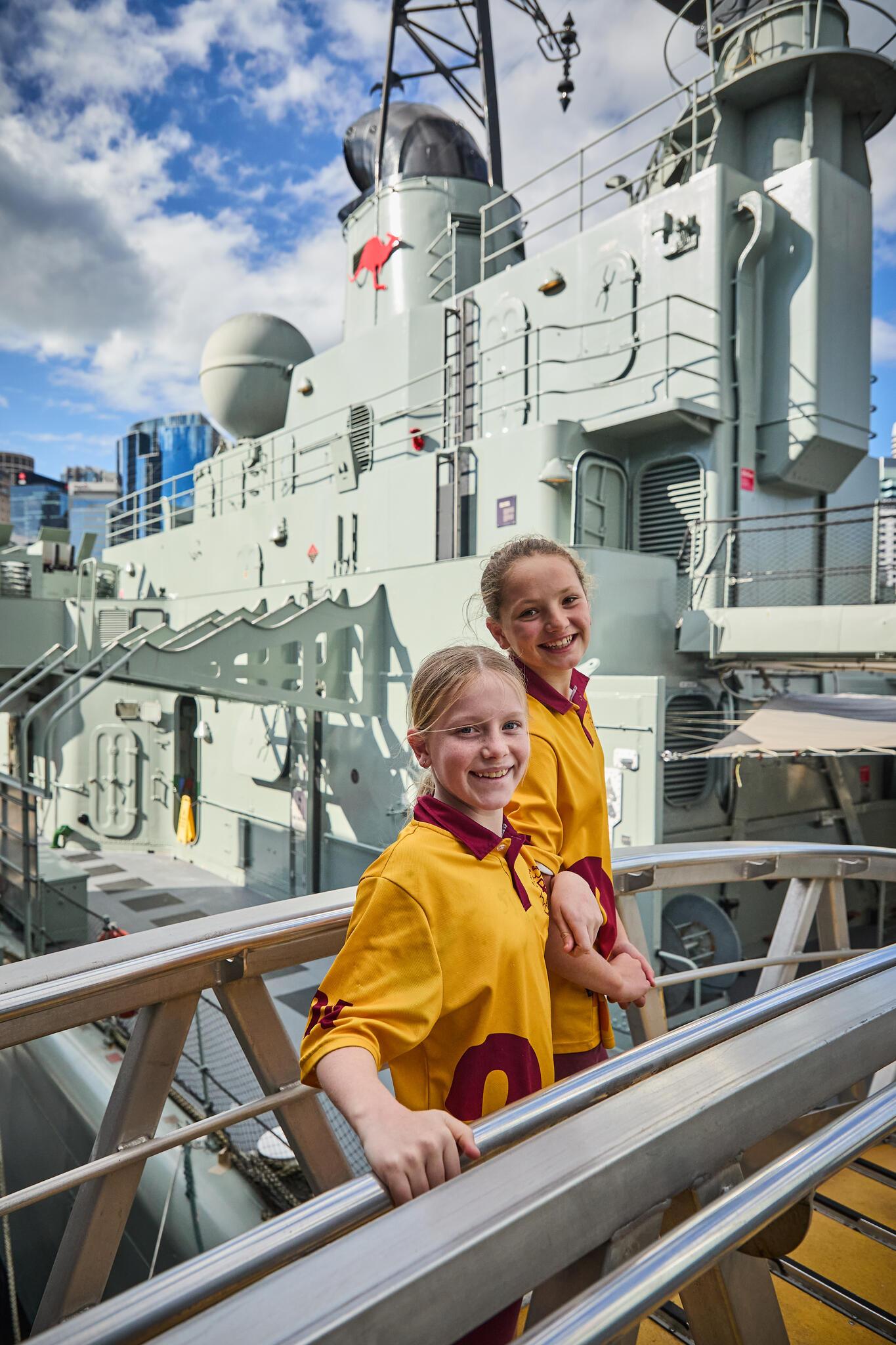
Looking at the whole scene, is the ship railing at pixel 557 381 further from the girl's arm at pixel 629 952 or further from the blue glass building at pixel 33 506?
the blue glass building at pixel 33 506

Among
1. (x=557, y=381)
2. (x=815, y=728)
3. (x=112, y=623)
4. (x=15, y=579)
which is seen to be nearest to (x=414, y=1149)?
(x=815, y=728)

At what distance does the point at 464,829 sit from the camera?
4.13 ft

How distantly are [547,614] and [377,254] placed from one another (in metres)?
10.3

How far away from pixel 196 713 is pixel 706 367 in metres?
8.46

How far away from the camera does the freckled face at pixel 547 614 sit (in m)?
1.59

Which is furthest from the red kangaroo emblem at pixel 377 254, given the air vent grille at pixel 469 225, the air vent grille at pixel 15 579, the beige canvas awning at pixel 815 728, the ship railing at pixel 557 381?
the beige canvas awning at pixel 815 728

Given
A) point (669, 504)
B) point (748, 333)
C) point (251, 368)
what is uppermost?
point (251, 368)

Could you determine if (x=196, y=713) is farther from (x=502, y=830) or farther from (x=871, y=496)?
(x=502, y=830)

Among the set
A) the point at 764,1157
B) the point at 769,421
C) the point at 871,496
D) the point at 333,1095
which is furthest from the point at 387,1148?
the point at 871,496

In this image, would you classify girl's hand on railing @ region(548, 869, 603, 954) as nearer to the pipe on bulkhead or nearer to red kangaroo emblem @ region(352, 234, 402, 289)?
the pipe on bulkhead

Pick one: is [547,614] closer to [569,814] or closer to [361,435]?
[569,814]

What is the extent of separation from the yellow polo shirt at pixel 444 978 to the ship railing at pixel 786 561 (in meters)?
5.11

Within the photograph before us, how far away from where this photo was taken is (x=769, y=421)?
7.18m

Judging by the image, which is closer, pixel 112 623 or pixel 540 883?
pixel 540 883
